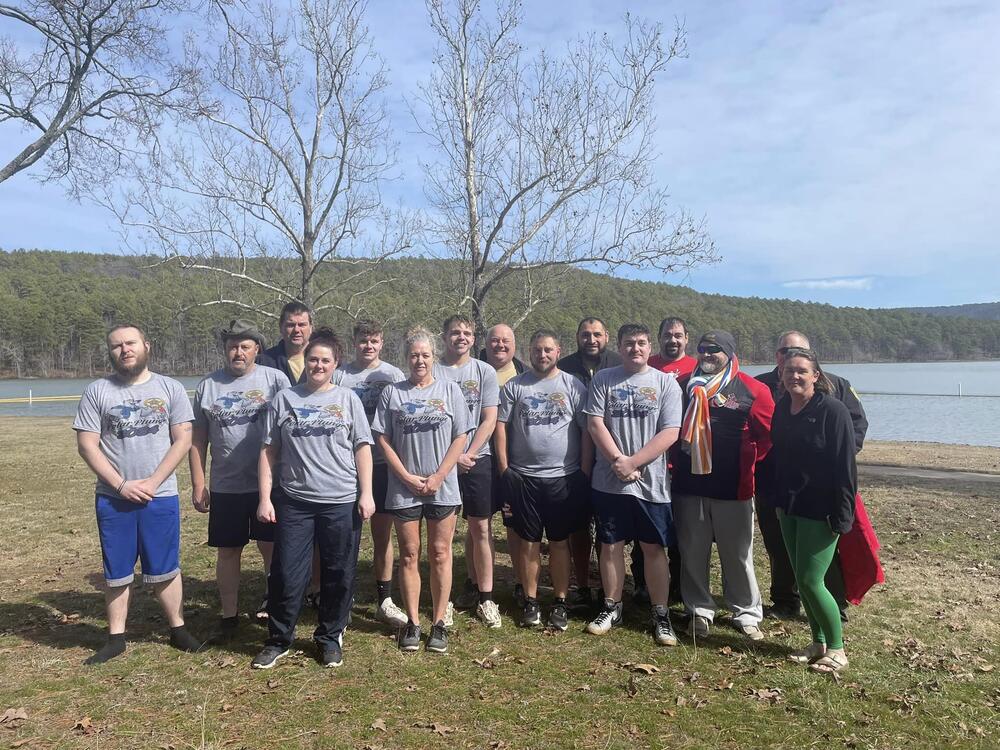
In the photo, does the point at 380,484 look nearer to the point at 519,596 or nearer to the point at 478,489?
the point at 478,489

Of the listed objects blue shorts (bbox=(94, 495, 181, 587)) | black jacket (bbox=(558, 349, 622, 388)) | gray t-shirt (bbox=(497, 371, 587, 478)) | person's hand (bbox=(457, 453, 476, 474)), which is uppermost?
black jacket (bbox=(558, 349, 622, 388))

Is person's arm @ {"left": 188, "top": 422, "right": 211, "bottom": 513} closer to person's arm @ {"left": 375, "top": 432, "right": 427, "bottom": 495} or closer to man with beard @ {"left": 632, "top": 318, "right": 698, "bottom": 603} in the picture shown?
person's arm @ {"left": 375, "top": 432, "right": 427, "bottom": 495}

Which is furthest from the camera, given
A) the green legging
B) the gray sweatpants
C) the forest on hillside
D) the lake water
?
the forest on hillside

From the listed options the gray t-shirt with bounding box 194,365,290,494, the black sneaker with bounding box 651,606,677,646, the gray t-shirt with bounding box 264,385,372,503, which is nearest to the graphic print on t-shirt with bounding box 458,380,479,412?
the gray t-shirt with bounding box 264,385,372,503

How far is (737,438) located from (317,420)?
2.96 metres

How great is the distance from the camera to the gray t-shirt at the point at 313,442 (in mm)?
4160

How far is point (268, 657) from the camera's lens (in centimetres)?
424

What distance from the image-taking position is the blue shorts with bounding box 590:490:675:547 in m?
4.57

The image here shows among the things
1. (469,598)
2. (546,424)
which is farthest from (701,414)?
(469,598)

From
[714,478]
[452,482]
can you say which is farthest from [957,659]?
[452,482]

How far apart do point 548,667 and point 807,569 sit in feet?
5.88

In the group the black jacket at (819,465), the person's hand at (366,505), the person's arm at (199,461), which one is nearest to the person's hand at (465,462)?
the person's hand at (366,505)

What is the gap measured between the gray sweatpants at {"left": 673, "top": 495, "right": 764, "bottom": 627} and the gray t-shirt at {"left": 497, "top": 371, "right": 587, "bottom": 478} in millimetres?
946

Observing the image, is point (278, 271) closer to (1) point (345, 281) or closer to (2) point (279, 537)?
(1) point (345, 281)
